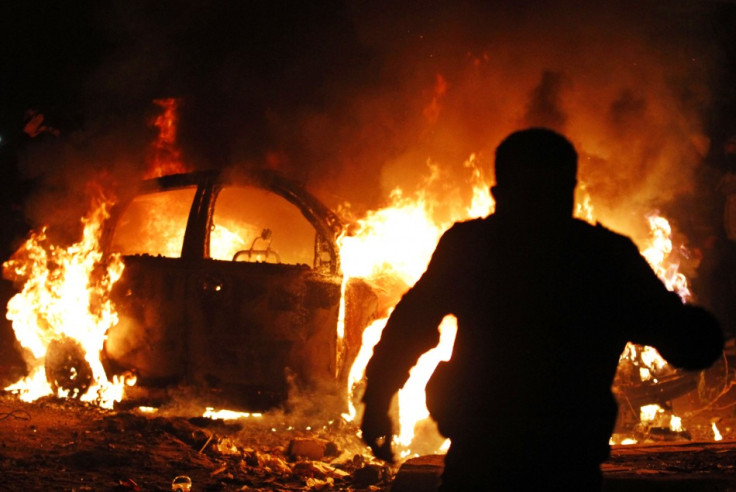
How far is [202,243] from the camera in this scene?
566cm

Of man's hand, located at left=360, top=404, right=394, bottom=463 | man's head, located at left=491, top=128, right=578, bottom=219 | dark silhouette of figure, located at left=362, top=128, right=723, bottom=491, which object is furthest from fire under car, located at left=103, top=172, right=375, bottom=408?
man's head, located at left=491, top=128, right=578, bottom=219

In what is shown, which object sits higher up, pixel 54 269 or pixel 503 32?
pixel 503 32

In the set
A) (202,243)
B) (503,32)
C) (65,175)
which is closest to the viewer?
(202,243)

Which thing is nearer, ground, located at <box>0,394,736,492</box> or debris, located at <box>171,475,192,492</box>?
ground, located at <box>0,394,736,492</box>

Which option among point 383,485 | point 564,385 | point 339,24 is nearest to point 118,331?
point 383,485

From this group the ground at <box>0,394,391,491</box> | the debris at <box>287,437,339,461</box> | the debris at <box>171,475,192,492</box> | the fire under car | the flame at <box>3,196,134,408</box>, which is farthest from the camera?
the flame at <box>3,196,134,408</box>

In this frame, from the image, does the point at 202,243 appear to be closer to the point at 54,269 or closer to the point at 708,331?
the point at 54,269

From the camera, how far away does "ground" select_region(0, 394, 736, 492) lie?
3326mm

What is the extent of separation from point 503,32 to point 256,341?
6.39 m

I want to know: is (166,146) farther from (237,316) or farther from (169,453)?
(169,453)

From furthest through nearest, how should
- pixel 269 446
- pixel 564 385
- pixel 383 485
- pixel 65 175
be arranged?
pixel 65 175, pixel 269 446, pixel 383 485, pixel 564 385

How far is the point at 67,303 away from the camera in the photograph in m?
6.39

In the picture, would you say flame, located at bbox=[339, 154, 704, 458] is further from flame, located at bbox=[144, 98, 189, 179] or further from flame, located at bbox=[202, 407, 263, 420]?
flame, located at bbox=[144, 98, 189, 179]

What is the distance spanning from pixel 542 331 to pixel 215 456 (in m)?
3.95
